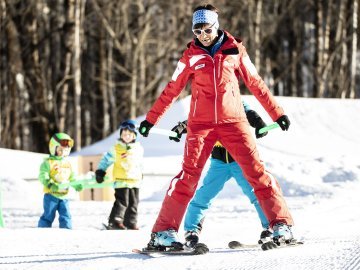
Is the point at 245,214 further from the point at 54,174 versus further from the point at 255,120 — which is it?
the point at 255,120

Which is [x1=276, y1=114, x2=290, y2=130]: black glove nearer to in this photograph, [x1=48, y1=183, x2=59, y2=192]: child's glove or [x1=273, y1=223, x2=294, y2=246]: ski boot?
[x1=273, y1=223, x2=294, y2=246]: ski boot

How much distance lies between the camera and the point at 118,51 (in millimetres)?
27812

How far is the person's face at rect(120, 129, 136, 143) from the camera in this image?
24.9 feet

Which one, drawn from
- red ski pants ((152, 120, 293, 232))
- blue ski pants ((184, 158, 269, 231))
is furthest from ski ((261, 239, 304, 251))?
blue ski pants ((184, 158, 269, 231))

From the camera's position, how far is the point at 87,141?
1131 inches

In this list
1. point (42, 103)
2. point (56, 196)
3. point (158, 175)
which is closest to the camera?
point (56, 196)

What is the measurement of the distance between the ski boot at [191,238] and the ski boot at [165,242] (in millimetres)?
276

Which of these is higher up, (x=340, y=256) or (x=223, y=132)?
(x=223, y=132)

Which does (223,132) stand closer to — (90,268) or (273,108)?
(273,108)

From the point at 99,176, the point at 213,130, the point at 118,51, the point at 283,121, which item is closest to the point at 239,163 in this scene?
the point at 213,130

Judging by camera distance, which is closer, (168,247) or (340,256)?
(340,256)

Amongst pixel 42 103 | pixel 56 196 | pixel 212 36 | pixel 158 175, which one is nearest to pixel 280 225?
pixel 212 36

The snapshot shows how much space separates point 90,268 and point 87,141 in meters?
24.9

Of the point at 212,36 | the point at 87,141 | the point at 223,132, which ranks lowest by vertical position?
the point at 87,141
